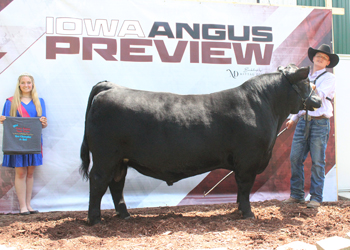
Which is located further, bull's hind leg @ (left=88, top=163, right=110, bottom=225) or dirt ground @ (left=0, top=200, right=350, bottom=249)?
bull's hind leg @ (left=88, top=163, right=110, bottom=225)

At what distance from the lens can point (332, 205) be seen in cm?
410

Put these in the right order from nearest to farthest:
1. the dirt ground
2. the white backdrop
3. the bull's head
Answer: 1. the dirt ground
2. the bull's head
3. the white backdrop

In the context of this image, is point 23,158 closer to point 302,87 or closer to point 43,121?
point 43,121

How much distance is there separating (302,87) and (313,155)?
1054 mm

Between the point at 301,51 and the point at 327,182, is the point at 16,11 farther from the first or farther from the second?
the point at 327,182

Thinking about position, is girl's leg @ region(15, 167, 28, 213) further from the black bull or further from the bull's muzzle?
the bull's muzzle

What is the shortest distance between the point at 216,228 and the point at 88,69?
2689mm

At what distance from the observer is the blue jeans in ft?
12.9

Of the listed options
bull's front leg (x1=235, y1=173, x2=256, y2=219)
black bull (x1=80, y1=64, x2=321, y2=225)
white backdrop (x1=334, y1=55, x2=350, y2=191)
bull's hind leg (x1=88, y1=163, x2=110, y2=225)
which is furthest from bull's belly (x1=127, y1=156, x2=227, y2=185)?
white backdrop (x1=334, y1=55, x2=350, y2=191)

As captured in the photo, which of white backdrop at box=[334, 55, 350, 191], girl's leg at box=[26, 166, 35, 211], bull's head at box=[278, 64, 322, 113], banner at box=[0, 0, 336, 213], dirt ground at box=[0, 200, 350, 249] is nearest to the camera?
dirt ground at box=[0, 200, 350, 249]

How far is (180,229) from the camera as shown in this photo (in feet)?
9.87

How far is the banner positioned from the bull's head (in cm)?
113

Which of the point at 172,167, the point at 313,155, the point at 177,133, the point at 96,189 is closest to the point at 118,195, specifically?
the point at 96,189
